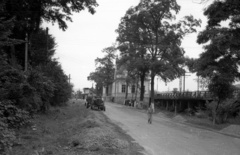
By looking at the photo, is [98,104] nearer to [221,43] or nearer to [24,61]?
[24,61]

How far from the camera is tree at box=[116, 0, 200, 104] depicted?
4713cm

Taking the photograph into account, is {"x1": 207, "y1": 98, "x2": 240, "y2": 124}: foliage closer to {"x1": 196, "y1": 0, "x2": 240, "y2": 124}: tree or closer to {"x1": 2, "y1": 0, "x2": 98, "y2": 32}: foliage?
{"x1": 196, "y1": 0, "x2": 240, "y2": 124}: tree

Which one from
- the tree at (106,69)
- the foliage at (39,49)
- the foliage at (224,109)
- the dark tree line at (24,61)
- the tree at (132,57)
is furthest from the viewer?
the tree at (106,69)

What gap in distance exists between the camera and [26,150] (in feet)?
32.9

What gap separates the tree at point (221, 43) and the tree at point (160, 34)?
66.1ft

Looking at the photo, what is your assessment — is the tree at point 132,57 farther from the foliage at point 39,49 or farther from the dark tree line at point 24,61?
the foliage at point 39,49

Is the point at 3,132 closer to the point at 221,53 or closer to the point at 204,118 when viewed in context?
the point at 221,53

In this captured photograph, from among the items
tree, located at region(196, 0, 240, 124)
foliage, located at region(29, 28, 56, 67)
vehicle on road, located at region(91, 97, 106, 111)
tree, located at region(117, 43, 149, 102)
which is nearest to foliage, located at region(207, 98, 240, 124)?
tree, located at region(196, 0, 240, 124)

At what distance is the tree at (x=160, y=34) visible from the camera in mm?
47128

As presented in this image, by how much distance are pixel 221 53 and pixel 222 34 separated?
6.94ft

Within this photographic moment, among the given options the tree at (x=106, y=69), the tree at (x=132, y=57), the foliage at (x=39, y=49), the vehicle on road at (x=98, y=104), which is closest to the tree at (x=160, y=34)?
the tree at (x=132, y=57)

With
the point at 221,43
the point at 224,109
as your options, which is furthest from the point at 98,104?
the point at 221,43

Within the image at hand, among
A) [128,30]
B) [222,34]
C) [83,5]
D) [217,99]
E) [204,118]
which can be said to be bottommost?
→ [204,118]

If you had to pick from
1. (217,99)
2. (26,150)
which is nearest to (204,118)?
(217,99)
